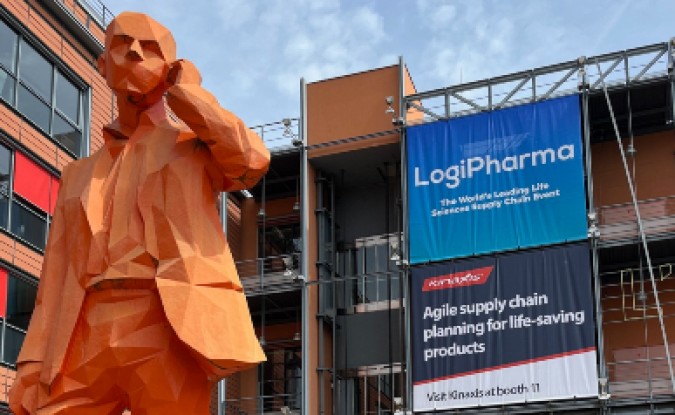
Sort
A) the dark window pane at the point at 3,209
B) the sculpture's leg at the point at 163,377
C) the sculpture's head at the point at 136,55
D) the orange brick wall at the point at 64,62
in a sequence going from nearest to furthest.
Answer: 1. the sculpture's leg at the point at 163,377
2. the sculpture's head at the point at 136,55
3. the dark window pane at the point at 3,209
4. the orange brick wall at the point at 64,62

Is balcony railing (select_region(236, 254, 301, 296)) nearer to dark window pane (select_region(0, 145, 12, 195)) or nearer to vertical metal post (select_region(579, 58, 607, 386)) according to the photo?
vertical metal post (select_region(579, 58, 607, 386))

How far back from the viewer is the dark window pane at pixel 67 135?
814 inches

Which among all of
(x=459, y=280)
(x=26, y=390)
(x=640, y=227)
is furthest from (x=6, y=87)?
(x=26, y=390)

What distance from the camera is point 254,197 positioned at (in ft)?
92.6

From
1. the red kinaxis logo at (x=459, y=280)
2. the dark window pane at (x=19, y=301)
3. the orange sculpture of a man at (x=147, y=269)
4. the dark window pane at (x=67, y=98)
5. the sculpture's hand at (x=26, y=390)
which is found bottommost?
the sculpture's hand at (x=26, y=390)

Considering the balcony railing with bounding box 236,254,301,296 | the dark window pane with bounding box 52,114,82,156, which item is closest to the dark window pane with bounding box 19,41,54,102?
the dark window pane with bounding box 52,114,82,156

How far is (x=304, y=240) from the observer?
983 inches

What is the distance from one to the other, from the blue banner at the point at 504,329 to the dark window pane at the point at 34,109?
827cm

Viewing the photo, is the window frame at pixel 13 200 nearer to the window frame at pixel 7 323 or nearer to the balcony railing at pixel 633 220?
the window frame at pixel 7 323

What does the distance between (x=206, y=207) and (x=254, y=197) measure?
2111 centimetres

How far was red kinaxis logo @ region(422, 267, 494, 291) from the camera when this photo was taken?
22547 mm

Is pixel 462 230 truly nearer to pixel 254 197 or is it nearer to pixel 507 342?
pixel 507 342

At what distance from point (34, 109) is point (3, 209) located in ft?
7.35

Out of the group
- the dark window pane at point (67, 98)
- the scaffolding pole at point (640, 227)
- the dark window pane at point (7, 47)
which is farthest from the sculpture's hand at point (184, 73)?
the scaffolding pole at point (640, 227)
